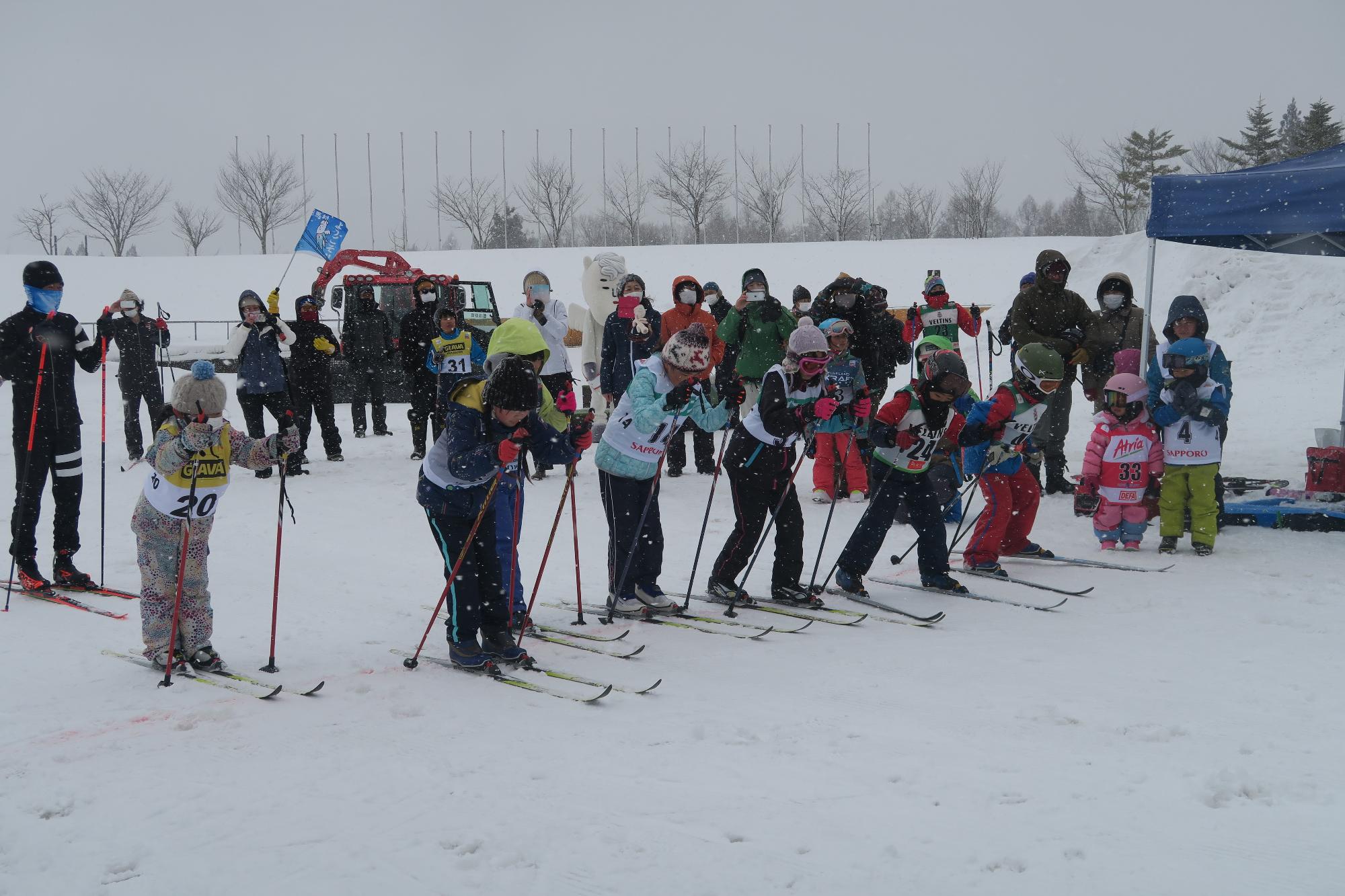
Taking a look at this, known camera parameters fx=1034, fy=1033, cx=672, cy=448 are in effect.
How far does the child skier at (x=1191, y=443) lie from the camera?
7.54 m

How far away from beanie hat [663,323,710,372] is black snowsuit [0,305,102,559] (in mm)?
3883

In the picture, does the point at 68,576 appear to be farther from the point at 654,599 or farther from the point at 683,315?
the point at 683,315

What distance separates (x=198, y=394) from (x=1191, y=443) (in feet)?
21.8

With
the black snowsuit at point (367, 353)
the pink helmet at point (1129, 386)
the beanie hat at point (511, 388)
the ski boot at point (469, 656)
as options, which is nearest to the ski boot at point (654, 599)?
the ski boot at point (469, 656)

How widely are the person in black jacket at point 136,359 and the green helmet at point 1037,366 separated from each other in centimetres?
905

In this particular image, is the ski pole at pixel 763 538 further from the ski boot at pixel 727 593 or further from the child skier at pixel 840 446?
the child skier at pixel 840 446

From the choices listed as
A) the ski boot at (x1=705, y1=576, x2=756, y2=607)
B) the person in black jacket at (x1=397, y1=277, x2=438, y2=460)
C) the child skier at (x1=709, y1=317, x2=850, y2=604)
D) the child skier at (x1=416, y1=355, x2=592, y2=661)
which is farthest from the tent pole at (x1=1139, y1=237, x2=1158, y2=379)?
the person in black jacket at (x1=397, y1=277, x2=438, y2=460)

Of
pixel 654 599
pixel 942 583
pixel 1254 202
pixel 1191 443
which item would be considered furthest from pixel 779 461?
pixel 1254 202

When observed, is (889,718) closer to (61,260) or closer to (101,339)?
(101,339)

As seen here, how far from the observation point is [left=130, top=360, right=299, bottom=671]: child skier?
491 cm

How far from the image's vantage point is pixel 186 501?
494 cm

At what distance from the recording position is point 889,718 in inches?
165

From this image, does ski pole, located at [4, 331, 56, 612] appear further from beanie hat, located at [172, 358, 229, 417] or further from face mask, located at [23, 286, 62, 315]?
beanie hat, located at [172, 358, 229, 417]

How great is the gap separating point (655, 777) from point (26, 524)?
520 centimetres
